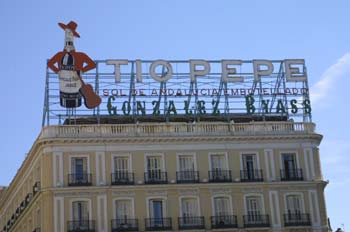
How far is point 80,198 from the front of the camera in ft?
241

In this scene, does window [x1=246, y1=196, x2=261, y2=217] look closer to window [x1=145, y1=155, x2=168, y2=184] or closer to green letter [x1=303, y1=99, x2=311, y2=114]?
window [x1=145, y1=155, x2=168, y2=184]

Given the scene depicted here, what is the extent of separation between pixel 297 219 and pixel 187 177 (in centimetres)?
1049

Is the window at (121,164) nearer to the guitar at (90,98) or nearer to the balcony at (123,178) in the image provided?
the balcony at (123,178)

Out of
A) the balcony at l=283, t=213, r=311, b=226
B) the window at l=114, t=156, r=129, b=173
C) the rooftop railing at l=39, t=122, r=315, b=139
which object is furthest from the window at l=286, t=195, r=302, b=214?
the window at l=114, t=156, r=129, b=173

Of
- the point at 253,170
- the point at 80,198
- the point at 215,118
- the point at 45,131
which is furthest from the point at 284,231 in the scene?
the point at 45,131

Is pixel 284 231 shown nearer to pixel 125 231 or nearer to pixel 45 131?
pixel 125 231

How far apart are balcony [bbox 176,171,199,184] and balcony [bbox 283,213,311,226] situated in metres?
8.58

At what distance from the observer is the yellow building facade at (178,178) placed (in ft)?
242

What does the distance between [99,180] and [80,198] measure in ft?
7.69

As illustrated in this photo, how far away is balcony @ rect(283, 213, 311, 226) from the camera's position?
76.2m

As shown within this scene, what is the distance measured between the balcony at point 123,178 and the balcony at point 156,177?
4.34 feet

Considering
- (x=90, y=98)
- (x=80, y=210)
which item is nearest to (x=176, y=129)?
(x=90, y=98)

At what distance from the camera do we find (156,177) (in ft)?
249

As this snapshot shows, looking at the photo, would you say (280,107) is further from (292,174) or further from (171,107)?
(171,107)
